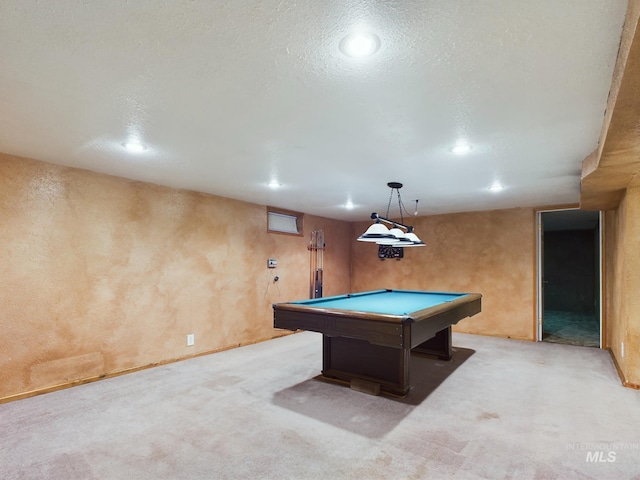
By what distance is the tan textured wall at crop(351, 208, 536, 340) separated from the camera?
5633 millimetres

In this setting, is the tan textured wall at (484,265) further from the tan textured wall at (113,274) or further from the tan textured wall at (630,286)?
the tan textured wall at (113,274)

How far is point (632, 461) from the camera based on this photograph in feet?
6.99

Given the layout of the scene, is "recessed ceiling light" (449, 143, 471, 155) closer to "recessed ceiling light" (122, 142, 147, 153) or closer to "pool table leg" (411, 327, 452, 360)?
"pool table leg" (411, 327, 452, 360)

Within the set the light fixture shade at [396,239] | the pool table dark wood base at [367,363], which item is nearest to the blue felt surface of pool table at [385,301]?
the pool table dark wood base at [367,363]

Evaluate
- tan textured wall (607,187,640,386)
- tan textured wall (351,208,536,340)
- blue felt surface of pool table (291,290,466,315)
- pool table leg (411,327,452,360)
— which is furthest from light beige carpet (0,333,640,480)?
tan textured wall (351,208,536,340)

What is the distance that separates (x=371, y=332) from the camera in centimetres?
284

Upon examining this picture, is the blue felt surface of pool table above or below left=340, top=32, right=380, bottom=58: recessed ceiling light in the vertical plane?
below

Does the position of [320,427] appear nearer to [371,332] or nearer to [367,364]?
[371,332]

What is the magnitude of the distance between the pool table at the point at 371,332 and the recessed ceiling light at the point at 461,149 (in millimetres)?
1364

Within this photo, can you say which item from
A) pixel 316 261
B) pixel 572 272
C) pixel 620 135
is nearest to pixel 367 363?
pixel 620 135

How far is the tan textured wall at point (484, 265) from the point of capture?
563cm

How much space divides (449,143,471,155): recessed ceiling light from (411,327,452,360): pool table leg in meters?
2.29

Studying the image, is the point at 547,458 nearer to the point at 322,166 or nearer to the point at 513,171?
the point at 513,171

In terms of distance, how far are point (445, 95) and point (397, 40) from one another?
0.62 m
